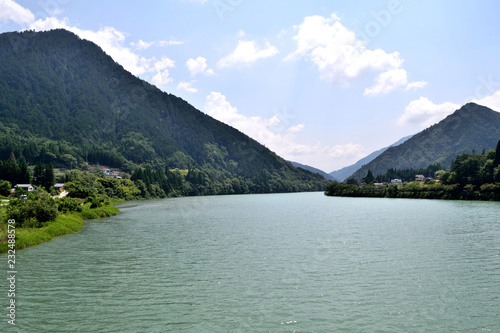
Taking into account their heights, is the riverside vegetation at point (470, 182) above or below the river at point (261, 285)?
above

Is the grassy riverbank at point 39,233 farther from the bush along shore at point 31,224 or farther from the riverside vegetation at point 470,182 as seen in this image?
the riverside vegetation at point 470,182

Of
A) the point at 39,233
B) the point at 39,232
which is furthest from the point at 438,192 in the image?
the point at 39,233

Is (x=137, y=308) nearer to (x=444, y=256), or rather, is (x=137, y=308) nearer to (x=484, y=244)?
(x=444, y=256)

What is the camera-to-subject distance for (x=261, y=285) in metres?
23.9

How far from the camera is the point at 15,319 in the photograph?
719 inches

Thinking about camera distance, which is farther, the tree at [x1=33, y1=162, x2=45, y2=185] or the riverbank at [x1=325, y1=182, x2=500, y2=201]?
the tree at [x1=33, y1=162, x2=45, y2=185]

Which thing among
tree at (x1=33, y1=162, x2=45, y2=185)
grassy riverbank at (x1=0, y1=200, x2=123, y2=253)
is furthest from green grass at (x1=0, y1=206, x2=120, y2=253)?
tree at (x1=33, y1=162, x2=45, y2=185)

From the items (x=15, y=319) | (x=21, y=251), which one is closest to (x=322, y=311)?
(x=15, y=319)

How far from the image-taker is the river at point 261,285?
1761 cm

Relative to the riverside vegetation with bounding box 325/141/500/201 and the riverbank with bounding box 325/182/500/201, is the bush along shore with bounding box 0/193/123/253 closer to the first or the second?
the riverbank with bounding box 325/182/500/201

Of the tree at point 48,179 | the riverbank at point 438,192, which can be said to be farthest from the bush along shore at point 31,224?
the riverbank at point 438,192

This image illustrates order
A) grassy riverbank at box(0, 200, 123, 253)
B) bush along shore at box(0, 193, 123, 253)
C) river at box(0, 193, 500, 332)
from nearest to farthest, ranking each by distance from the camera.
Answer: river at box(0, 193, 500, 332), grassy riverbank at box(0, 200, 123, 253), bush along shore at box(0, 193, 123, 253)

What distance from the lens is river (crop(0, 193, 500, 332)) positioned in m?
17.6

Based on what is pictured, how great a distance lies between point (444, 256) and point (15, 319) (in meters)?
34.3
